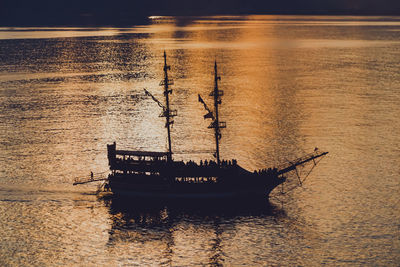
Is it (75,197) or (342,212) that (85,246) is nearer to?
(75,197)

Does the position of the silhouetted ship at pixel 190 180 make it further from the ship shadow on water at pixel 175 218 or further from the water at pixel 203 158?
the water at pixel 203 158

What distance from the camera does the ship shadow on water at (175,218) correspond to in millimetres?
61875

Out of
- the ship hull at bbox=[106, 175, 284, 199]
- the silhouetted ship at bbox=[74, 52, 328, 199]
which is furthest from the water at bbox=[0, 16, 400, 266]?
the silhouetted ship at bbox=[74, 52, 328, 199]

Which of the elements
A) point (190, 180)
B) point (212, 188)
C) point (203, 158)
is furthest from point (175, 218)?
point (203, 158)

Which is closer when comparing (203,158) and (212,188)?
(212,188)

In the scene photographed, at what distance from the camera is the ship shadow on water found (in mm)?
61875

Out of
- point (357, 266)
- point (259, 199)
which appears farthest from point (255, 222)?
point (357, 266)

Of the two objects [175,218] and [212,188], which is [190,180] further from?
[175,218]

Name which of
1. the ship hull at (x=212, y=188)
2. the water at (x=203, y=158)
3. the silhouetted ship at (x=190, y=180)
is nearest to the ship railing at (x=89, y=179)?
the water at (x=203, y=158)

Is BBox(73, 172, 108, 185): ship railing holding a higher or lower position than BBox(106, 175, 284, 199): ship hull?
higher

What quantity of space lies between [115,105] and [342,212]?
8413cm

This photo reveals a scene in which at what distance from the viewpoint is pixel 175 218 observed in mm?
67375

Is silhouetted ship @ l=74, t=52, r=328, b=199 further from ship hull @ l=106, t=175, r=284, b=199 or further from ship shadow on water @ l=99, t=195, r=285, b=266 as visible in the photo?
ship shadow on water @ l=99, t=195, r=285, b=266

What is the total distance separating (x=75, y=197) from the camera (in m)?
76.3
